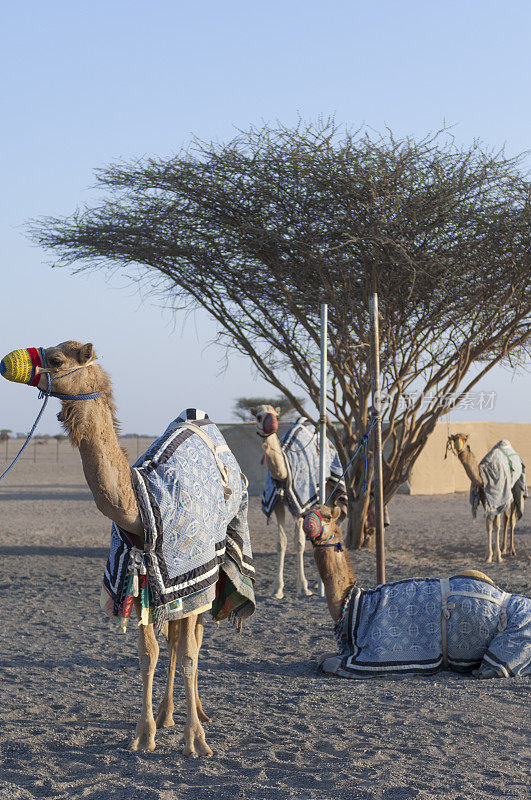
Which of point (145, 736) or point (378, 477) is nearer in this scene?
point (145, 736)

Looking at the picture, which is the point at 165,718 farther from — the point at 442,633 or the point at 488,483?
the point at 488,483

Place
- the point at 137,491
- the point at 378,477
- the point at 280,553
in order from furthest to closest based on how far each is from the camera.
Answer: the point at 280,553
the point at 378,477
the point at 137,491

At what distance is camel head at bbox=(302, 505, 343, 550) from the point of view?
6.61m

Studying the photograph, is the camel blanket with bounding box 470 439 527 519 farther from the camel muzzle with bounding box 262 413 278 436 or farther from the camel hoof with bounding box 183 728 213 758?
the camel hoof with bounding box 183 728 213 758

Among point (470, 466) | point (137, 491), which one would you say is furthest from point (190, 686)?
point (470, 466)

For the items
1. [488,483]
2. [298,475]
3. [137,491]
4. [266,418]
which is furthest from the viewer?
[488,483]

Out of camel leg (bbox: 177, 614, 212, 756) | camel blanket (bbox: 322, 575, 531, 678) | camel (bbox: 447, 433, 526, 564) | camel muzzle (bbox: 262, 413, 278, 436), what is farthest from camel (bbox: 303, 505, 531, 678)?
camel (bbox: 447, 433, 526, 564)

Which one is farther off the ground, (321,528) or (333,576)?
(321,528)

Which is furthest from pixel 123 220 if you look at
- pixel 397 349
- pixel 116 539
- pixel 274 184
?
pixel 116 539

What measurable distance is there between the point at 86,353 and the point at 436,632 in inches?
138

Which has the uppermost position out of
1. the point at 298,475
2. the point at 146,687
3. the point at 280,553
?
the point at 298,475

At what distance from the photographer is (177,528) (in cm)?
465

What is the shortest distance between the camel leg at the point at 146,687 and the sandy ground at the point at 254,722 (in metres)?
0.08

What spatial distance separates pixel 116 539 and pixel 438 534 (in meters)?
12.8
